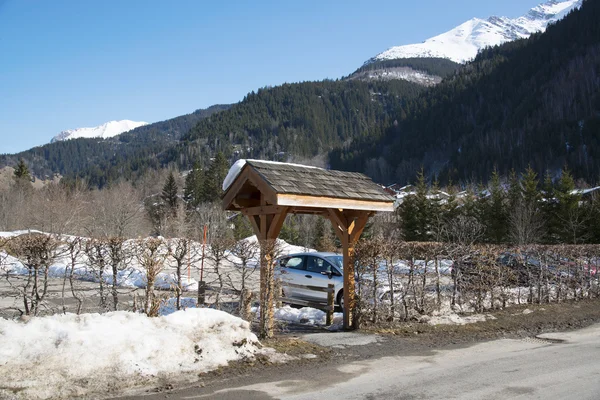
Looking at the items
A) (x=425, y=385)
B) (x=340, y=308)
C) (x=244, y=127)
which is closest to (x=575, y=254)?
(x=340, y=308)

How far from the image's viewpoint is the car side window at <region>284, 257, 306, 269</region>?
1302 cm

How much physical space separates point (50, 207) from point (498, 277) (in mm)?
39867

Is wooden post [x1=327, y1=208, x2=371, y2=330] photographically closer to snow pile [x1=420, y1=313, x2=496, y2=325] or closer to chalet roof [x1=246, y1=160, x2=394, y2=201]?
chalet roof [x1=246, y1=160, x2=394, y2=201]

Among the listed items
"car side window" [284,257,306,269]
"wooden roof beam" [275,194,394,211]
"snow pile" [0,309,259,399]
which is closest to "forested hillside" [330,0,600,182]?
"car side window" [284,257,306,269]

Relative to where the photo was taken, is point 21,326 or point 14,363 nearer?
point 14,363

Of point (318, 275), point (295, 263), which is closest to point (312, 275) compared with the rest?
point (318, 275)

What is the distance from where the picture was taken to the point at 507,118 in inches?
4995

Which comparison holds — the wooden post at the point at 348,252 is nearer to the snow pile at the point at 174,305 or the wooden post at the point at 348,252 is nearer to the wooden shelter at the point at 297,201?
the wooden shelter at the point at 297,201

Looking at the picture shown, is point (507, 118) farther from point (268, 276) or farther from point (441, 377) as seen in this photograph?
point (441, 377)

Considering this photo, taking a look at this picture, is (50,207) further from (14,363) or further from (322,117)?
(322,117)

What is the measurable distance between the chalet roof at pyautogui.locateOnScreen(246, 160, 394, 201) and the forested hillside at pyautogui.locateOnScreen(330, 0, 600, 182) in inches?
3605

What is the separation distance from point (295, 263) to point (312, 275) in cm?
75

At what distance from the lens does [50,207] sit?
4069 centimetres

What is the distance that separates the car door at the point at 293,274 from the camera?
1238 cm
